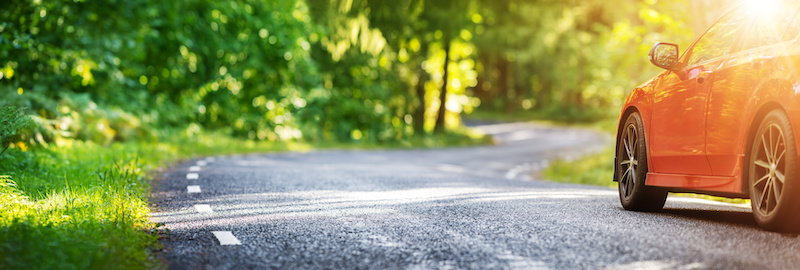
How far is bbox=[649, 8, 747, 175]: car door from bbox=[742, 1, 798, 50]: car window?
14cm

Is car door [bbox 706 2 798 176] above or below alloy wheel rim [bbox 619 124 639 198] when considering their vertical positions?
above

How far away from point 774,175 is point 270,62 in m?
21.5

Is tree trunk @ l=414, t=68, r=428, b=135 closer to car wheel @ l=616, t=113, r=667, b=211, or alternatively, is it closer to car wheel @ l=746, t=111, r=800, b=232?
car wheel @ l=616, t=113, r=667, b=211

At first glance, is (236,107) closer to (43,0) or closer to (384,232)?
(43,0)

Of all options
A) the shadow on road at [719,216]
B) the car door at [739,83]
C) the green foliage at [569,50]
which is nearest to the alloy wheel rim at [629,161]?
the shadow on road at [719,216]

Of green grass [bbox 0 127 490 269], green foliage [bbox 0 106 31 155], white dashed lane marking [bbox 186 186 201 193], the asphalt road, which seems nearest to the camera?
green grass [bbox 0 127 490 269]

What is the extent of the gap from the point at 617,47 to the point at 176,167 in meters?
12.5

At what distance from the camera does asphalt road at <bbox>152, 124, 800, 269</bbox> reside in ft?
16.6

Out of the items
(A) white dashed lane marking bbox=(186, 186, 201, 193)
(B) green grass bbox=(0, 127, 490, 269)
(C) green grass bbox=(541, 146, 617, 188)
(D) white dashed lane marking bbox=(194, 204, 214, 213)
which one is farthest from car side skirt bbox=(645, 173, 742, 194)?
(C) green grass bbox=(541, 146, 617, 188)

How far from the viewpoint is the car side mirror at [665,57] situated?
7.19m

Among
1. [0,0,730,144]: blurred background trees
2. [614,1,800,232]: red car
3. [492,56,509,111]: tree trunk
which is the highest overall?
[492,56,509,111]: tree trunk

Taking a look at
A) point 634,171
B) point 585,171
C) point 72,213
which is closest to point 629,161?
point 634,171

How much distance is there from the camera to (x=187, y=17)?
22.9m

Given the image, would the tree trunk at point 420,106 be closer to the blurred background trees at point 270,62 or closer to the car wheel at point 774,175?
the blurred background trees at point 270,62
